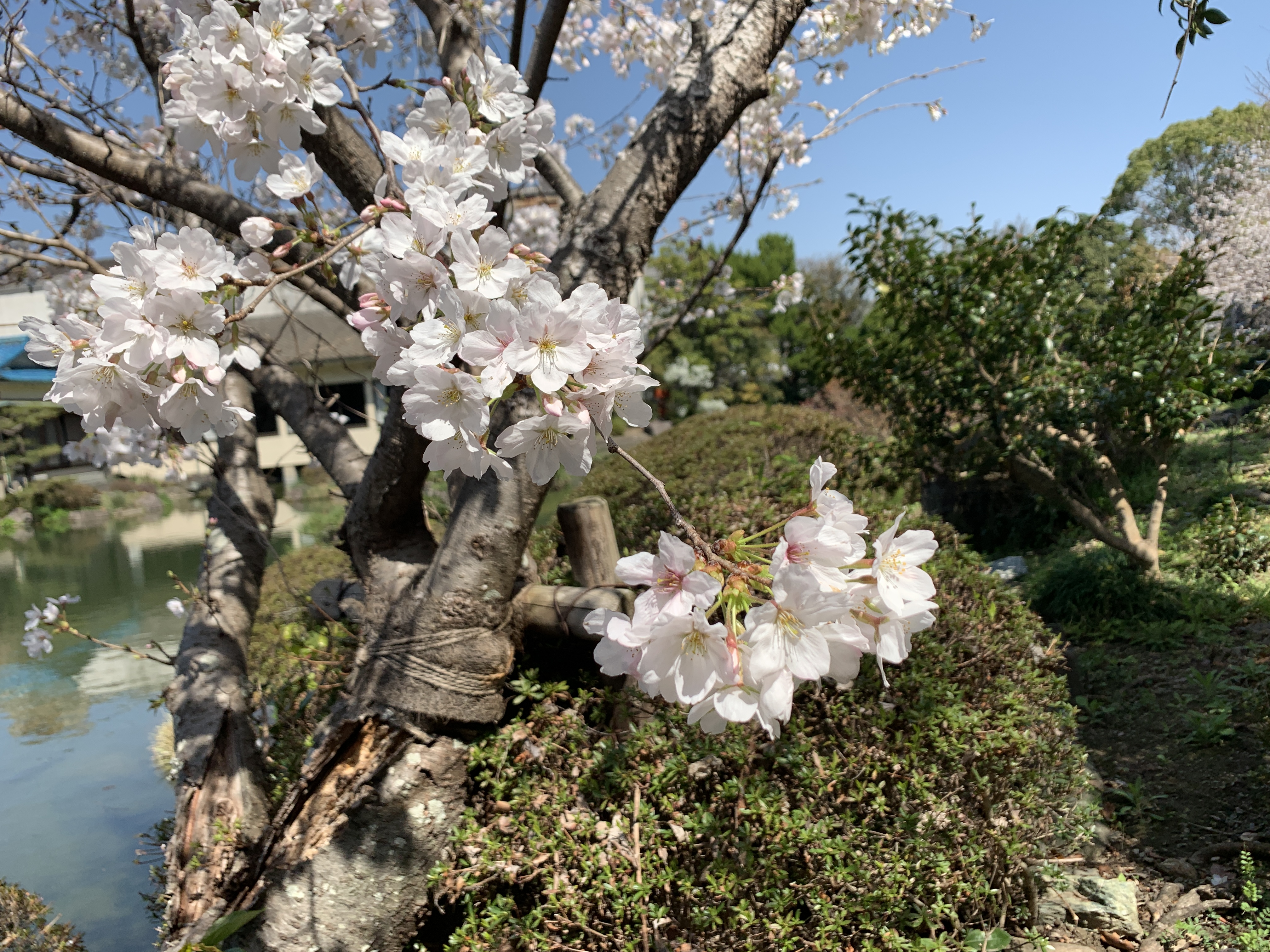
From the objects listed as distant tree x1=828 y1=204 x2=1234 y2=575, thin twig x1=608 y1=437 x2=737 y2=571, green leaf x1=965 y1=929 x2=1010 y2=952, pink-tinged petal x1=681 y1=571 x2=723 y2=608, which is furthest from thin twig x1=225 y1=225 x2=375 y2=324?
distant tree x1=828 y1=204 x2=1234 y2=575

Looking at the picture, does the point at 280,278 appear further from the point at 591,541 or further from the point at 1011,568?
the point at 1011,568

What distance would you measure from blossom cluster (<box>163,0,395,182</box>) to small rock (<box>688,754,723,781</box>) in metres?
1.66

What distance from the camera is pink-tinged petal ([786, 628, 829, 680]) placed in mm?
838

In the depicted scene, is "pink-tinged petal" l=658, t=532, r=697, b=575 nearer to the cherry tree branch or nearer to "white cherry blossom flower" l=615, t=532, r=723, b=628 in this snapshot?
"white cherry blossom flower" l=615, t=532, r=723, b=628

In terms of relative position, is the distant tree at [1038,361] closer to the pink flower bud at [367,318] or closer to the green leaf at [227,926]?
the pink flower bud at [367,318]

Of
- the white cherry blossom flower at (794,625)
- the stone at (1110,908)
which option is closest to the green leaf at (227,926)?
the white cherry blossom flower at (794,625)

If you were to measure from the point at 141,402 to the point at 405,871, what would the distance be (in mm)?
1432

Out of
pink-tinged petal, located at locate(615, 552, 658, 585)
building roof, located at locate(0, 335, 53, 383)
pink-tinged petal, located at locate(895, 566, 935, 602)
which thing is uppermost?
building roof, located at locate(0, 335, 53, 383)

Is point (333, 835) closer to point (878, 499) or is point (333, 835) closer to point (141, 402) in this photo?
Answer: point (141, 402)

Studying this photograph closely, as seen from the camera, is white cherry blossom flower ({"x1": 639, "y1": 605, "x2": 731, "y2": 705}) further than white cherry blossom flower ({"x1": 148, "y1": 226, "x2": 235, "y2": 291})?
No

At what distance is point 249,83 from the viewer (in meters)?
1.28

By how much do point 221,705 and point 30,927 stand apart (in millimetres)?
934

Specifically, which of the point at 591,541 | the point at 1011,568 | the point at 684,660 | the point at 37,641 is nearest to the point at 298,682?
the point at 591,541

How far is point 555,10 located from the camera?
2.31 m
